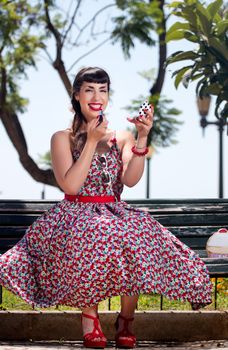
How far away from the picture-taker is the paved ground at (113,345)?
5.82 m

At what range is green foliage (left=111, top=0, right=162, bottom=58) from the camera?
18.6 metres

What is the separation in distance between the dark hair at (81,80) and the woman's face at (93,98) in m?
0.02

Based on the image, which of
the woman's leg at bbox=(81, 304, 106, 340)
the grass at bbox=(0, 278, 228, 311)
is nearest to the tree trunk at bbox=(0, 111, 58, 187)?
the grass at bbox=(0, 278, 228, 311)

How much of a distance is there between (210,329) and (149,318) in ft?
1.45

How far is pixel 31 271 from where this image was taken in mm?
5262

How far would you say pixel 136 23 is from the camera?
18625 mm

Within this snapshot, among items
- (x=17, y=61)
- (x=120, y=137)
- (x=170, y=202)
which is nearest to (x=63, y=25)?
(x=17, y=61)

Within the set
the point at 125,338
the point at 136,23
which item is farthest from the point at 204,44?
the point at 125,338

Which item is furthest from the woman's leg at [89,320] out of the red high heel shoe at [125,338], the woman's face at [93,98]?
the woman's face at [93,98]

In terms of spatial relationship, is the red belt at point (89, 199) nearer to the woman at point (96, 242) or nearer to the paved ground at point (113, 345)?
the woman at point (96, 242)

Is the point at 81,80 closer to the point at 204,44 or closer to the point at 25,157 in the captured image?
the point at 204,44

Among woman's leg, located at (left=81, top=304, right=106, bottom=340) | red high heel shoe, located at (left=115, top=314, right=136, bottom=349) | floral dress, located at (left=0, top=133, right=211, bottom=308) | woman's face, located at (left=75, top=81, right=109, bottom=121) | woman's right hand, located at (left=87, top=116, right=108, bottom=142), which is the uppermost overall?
woman's face, located at (left=75, top=81, right=109, bottom=121)

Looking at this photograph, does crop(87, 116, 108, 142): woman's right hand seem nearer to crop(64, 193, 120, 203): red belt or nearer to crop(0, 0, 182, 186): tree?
crop(64, 193, 120, 203): red belt

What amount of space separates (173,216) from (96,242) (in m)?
1.89
